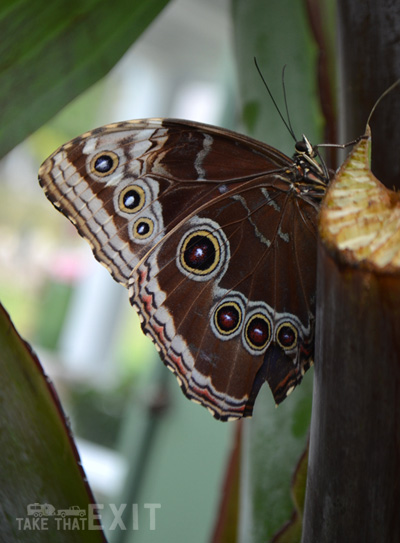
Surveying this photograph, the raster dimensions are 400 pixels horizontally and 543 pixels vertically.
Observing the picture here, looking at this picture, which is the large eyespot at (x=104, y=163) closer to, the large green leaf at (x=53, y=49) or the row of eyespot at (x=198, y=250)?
the row of eyespot at (x=198, y=250)

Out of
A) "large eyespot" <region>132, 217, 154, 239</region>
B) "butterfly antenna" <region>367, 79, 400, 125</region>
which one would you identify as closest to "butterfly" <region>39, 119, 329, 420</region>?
"large eyespot" <region>132, 217, 154, 239</region>

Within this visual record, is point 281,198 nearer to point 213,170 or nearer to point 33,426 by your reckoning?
point 213,170

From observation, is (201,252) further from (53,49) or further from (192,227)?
(53,49)

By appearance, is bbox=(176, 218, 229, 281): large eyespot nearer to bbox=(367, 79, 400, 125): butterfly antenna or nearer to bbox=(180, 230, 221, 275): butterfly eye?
bbox=(180, 230, 221, 275): butterfly eye

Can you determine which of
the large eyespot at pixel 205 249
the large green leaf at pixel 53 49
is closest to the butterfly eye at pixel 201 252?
the large eyespot at pixel 205 249

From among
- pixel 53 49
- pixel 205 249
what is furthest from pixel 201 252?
pixel 53 49

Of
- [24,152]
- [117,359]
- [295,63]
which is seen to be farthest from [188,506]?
[24,152]
